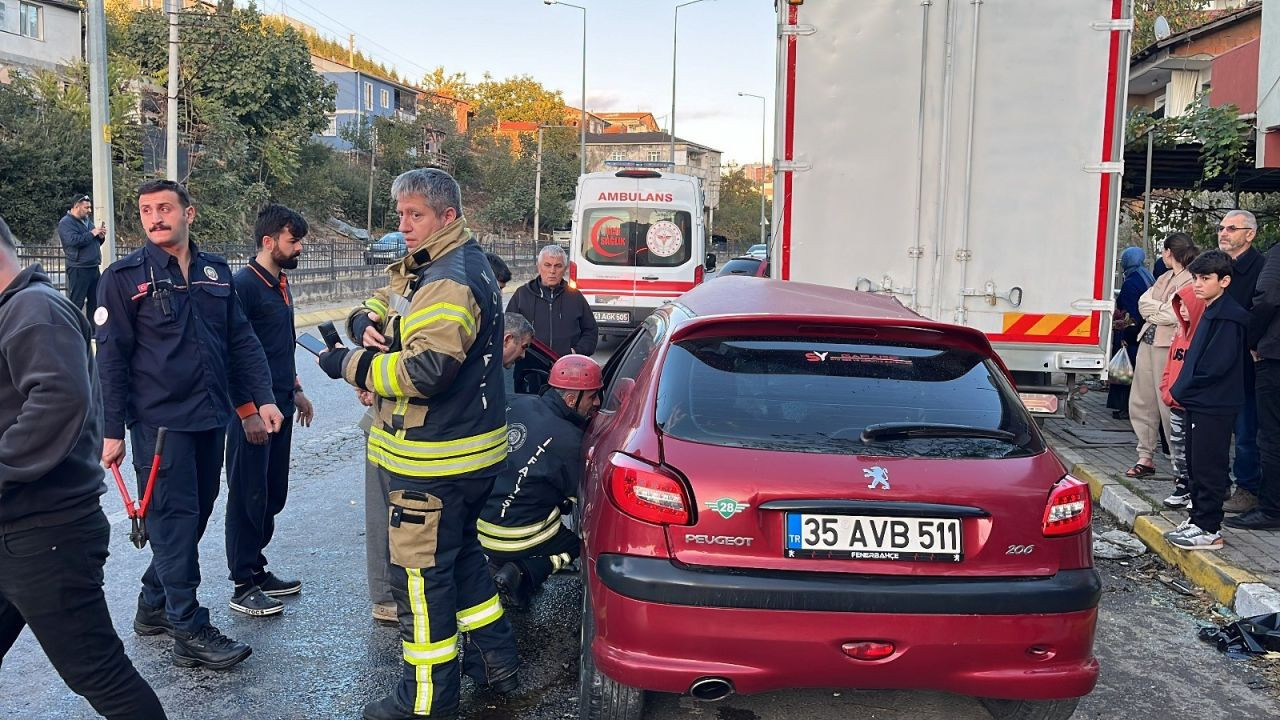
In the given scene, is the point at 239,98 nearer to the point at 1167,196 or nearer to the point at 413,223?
the point at 1167,196

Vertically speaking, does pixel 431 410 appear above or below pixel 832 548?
above

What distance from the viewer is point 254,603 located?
4.70 m

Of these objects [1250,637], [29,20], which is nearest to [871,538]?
[1250,637]

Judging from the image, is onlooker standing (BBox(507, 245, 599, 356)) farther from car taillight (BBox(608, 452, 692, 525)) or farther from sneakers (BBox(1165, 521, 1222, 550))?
car taillight (BBox(608, 452, 692, 525))

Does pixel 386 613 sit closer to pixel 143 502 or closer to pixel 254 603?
pixel 254 603

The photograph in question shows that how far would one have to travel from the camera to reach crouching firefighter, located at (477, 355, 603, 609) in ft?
14.6

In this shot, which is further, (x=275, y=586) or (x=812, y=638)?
(x=275, y=586)

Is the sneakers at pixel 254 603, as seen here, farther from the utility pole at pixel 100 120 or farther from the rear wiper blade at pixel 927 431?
Result: the utility pole at pixel 100 120

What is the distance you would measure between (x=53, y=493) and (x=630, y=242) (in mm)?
12245

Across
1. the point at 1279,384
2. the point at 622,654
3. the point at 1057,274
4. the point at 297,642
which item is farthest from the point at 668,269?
the point at 622,654

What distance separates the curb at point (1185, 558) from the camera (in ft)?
16.1

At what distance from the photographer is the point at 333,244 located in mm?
22609

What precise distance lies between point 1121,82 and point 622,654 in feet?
18.5

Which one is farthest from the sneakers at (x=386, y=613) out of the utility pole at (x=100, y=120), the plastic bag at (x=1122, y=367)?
the utility pole at (x=100, y=120)
